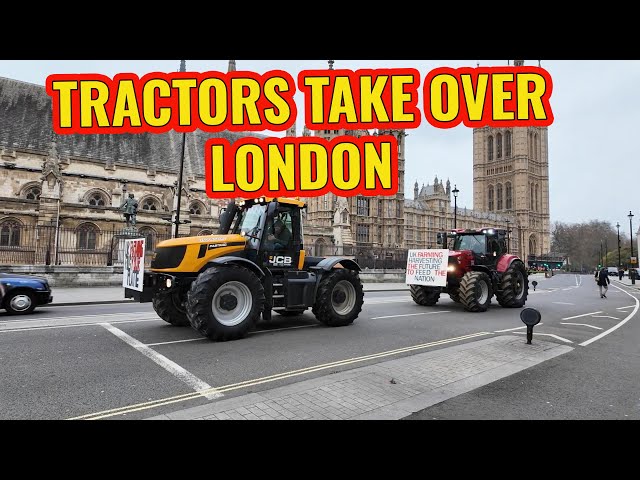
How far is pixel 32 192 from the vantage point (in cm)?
2992

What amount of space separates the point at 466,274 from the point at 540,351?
219 inches

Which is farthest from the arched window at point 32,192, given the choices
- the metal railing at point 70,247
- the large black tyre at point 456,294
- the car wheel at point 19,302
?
the large black tyre at point 456,294

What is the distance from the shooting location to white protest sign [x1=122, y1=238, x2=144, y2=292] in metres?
7.36

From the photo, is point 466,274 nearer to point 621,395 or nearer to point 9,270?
point 621,395

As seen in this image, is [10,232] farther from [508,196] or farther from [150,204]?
[508,196]

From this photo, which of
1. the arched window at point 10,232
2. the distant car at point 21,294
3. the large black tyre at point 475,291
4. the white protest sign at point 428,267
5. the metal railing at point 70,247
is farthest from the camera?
the arched window at point 10,232

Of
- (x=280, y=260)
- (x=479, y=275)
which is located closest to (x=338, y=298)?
(x=280, y=260)

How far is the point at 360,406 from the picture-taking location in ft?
12.6

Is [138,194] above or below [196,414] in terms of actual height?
above

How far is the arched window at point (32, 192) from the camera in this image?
29562mm

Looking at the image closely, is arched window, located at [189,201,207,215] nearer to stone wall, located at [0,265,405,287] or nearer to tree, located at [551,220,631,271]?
stone wall, located at [0,265,405,287]

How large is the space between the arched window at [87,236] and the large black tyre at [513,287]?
27.6m

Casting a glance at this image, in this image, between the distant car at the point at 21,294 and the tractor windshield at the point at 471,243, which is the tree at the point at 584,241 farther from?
the distant car at the point at 21,294
